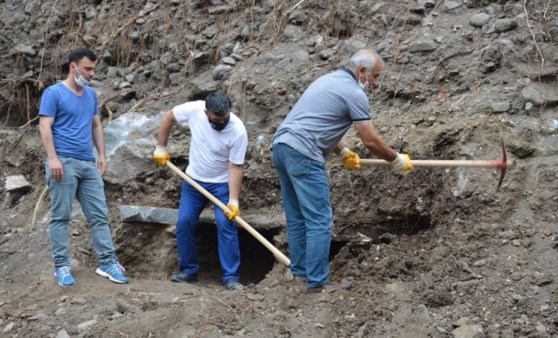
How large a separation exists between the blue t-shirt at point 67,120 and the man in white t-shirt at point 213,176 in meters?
0.75

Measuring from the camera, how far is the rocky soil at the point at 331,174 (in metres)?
5.30

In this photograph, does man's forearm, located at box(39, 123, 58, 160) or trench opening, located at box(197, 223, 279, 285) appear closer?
man's forearm, located at box(39, 123, 58, 160)

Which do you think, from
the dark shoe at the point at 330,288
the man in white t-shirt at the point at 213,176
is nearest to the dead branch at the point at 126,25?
the man in white t-shirt at the point at 213,176

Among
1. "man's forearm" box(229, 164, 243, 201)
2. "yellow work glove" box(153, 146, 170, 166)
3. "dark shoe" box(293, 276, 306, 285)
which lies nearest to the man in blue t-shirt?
"yellow work glove" box(153, 146, 170, 166)

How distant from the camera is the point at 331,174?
679cm

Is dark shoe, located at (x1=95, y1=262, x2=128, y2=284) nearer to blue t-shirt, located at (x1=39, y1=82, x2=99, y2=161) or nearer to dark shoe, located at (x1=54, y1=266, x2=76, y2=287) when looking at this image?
dark shoe, located at (x1=54, y1=266, x2=76, y2=287)

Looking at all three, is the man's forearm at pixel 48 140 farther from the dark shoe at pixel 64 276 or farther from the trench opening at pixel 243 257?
the trench opening at pixel 243 257

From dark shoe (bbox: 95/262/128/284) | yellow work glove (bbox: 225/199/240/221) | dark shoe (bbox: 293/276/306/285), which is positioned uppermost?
yellow work glove (bbox: 225/199/240/221)

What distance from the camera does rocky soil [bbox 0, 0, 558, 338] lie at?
5.30 m

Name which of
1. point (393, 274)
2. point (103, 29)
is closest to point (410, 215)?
point (393, 274)

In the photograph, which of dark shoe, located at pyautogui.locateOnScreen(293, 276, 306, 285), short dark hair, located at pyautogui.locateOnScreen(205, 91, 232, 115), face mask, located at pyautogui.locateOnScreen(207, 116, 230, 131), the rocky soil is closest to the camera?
the rocky soil

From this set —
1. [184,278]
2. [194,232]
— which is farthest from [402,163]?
[184,278]

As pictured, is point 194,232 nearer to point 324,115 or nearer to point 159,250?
point 159,250

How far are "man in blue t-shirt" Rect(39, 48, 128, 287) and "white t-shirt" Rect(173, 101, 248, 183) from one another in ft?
2.38
